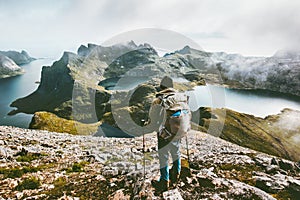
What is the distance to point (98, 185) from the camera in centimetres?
968

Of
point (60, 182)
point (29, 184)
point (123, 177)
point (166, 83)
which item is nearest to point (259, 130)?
point (123, 177)

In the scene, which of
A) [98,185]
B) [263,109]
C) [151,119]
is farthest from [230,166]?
[263,109]

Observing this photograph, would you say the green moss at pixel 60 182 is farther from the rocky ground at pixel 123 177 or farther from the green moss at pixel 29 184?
the green moss at pixel 29 184

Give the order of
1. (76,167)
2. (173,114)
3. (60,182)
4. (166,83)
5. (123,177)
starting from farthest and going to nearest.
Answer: (76,167), (60,182), (123,177), (166,83), (173,114)

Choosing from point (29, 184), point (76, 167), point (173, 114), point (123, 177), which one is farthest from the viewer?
point (76, 167)

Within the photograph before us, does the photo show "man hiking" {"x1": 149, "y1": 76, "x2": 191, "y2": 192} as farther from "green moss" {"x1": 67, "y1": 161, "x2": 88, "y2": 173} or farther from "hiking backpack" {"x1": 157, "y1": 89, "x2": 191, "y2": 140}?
"green moss" {"x1": 67, "y1": 161, "x2": 88, "y2": 173}

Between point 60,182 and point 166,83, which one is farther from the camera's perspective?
point 60,182

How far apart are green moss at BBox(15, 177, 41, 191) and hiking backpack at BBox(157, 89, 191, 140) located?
587 centimetres

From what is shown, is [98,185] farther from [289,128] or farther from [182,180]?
[289,128]

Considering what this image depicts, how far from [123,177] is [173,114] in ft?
12.4

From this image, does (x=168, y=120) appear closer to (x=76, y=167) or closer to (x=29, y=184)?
(x=76, y=167)

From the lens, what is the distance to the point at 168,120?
8.84 metres

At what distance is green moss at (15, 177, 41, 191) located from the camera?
973 centimetres

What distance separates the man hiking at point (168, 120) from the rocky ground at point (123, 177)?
2.89ft
